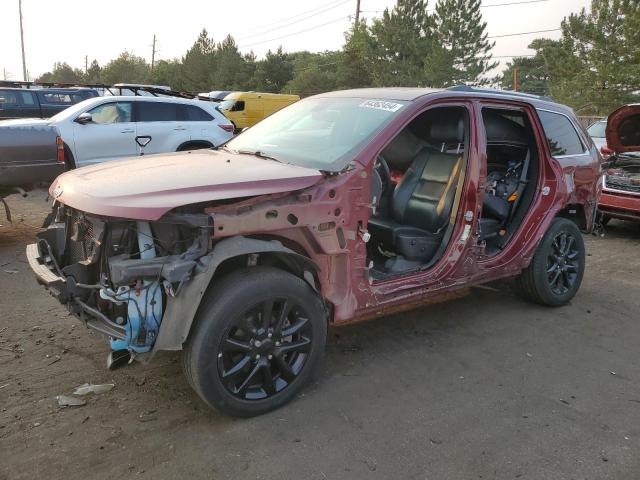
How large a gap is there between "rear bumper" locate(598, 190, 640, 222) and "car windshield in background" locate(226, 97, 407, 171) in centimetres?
545

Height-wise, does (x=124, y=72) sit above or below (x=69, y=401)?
above

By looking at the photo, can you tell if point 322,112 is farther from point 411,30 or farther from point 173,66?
point 173,66

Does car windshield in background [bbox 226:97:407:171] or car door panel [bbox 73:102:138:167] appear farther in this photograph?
car door panel [bbox 73:102:138:167]

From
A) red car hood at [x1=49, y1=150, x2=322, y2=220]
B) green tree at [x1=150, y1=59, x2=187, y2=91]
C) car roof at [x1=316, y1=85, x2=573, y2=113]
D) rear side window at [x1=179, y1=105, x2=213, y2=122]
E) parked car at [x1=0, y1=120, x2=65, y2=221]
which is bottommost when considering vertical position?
parked car at [x1=0, y1=120, x2=65, y2=221]

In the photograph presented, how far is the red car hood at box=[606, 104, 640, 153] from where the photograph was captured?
23.0ft

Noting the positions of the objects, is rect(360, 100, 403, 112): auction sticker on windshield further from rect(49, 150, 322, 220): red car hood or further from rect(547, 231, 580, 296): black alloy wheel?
rect(547, 231, 580, 296): black alloy wheel

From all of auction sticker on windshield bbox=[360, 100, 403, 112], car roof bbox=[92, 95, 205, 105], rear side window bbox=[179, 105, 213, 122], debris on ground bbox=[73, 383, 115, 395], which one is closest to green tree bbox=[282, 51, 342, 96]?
rear side window bbox=[179, 105, 213, 122]

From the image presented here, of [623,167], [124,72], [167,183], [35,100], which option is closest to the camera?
[167,183]

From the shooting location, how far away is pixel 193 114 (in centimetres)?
1060

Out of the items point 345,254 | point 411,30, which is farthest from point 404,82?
point 345,254

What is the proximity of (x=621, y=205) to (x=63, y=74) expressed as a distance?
287 ft

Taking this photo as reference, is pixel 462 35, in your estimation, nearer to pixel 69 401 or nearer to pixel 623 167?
pixel 623 167

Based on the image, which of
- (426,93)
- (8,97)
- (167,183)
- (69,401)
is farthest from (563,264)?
(8,97)

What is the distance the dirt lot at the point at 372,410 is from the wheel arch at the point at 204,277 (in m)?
0.58
